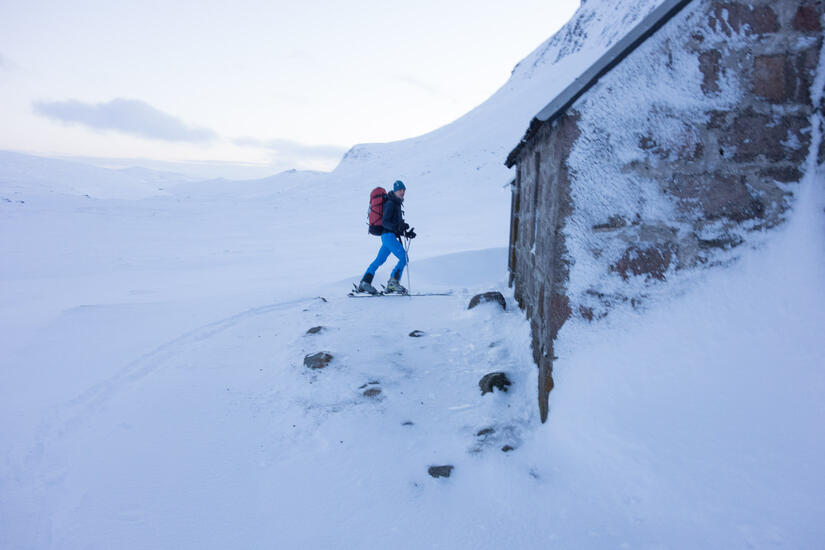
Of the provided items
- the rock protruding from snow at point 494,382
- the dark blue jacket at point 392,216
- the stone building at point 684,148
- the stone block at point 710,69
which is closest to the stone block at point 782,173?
the stone building at point 684,148

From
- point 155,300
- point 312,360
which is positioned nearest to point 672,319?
point 312,360

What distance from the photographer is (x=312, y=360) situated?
14.5ft

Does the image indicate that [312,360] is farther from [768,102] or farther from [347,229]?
[347,229]

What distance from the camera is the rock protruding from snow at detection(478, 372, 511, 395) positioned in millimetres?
3629

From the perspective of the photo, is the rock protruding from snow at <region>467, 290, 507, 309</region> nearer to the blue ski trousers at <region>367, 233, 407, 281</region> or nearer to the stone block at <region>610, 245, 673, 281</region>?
the blue ski trousers at <region>367, 233, 407, 281</region>

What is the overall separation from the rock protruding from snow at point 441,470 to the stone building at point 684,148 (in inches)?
47.0

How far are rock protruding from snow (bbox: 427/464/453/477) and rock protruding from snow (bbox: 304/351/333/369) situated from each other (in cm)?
185

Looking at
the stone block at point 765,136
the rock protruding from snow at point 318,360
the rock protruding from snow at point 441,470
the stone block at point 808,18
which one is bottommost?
the rock protruding from snow at point 441,470

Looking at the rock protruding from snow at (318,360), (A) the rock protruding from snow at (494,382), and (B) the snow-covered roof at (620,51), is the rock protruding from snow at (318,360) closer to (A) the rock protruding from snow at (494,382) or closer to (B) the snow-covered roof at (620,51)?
(A) the rock protruding from snow at (494,382)

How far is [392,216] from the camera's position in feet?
22.5

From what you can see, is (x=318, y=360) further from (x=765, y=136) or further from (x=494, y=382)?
(x=765, y=136)

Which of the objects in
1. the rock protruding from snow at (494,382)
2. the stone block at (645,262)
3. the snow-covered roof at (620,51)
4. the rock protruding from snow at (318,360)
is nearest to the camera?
the snow-covered roof at (620,51)

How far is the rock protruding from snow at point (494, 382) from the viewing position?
363 cm

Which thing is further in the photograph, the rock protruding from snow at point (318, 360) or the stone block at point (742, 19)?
the rock protruding from snow at point (318, 360)
